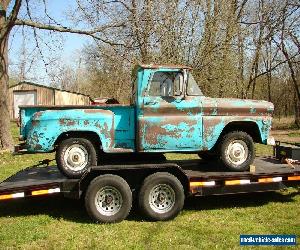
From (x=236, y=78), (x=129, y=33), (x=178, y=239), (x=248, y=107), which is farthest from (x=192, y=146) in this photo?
(x=236, y=78)

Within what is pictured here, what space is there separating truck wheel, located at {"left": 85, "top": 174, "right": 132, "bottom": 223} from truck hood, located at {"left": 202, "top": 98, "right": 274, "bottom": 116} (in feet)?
6.79

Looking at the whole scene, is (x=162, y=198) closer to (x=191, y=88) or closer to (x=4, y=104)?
(x=191, y=88)

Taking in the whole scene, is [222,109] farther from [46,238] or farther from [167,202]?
[46,238]

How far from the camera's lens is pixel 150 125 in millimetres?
7395

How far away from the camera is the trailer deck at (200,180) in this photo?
7039 mm

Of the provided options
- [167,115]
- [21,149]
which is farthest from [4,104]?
[167,115]

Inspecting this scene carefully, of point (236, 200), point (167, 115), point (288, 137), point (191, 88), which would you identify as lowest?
point (236, 200)

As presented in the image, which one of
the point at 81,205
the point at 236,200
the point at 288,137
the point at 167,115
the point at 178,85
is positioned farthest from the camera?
the point at 288,137

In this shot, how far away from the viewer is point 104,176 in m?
6.94

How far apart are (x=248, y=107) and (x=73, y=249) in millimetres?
4072

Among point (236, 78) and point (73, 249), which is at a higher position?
→ point (236, 78)

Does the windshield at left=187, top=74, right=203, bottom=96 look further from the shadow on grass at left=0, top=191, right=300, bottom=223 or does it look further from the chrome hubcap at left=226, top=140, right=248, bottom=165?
the shadow on grass at left=0, top=191, right=300, bottom=223

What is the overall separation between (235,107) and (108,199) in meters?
2.86

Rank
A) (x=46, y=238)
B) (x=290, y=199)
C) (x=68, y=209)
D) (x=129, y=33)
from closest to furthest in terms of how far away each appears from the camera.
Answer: (x=46, y=238) < (x=68, y=209) < (x=290, y=199) < (x=129, y=33)
